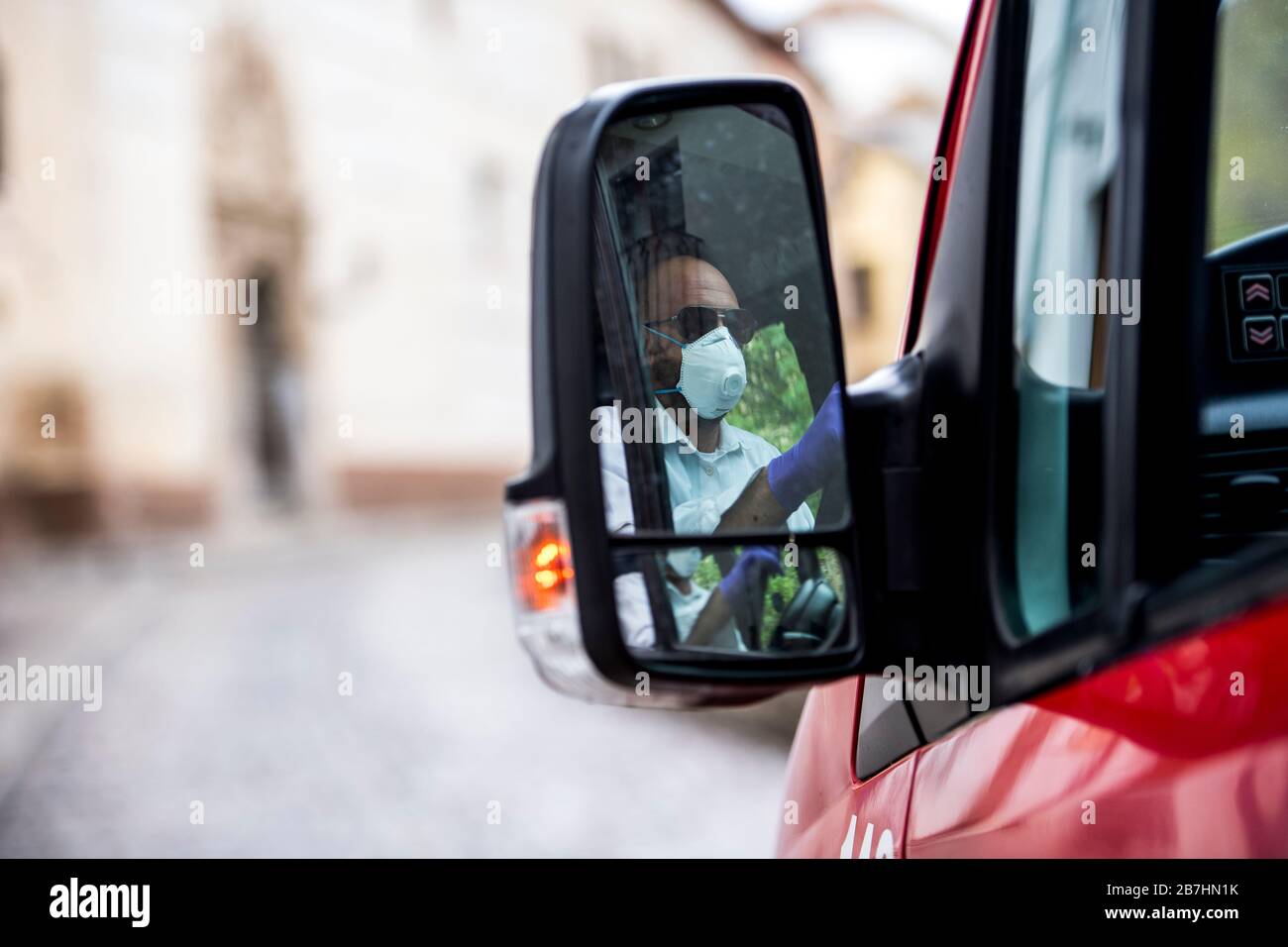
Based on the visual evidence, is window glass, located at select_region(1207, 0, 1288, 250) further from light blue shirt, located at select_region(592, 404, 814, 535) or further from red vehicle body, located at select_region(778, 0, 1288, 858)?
light blue shirt, located at select_region(592, 404, 814, 535)

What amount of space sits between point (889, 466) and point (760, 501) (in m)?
0.13

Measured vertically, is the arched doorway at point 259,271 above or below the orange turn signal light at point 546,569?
above

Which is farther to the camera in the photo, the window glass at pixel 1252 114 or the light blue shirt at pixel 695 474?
the window glass at pixel 1252 114

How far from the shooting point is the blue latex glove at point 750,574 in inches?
42.4

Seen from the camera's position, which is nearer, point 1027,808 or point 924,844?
point 1027,808

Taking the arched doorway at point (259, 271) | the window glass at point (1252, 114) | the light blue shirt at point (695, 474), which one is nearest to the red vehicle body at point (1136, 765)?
the light blue shirt at point (695, 474)

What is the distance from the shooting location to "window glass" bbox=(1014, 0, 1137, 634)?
3.33 ft

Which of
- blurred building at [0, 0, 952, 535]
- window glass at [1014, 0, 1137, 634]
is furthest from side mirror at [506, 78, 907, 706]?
blurred building at [0, 0, 952, 535]

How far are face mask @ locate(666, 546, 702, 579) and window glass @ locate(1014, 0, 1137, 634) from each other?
27 centimetres

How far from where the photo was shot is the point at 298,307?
60.0ft

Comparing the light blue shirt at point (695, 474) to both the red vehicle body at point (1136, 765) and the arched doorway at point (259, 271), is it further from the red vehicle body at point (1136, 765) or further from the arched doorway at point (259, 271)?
the arched doorway at point (259, 271)

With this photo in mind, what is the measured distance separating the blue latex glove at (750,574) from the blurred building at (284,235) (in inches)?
472
